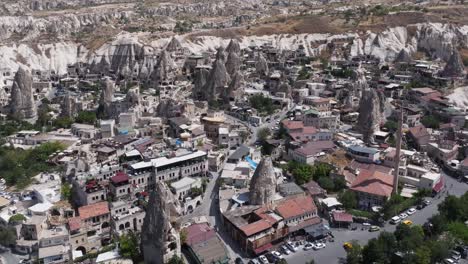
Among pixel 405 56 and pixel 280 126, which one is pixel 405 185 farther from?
pixel 405 56

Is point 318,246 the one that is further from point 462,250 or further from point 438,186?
point 438,186

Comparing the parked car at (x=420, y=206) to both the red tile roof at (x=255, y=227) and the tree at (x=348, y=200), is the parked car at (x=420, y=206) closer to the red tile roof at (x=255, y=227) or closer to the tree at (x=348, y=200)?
the tree at (x=348, y=200)

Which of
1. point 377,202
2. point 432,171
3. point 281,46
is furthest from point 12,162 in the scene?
point 281,46

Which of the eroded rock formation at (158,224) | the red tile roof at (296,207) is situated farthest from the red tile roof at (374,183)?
the eroded rock formation at (158,224)

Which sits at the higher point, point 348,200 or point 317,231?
point 348,200

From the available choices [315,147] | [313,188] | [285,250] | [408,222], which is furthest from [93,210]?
[408,222]

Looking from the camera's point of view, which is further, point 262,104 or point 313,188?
point 262,104

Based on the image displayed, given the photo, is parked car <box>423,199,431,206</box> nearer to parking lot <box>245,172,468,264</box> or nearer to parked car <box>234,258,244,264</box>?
parking lot <box>245,172,468,264</box>
